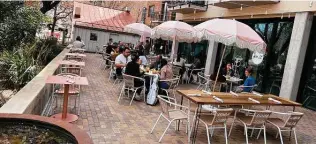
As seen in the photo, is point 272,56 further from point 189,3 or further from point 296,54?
point 189,3

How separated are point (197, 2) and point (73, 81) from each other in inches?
504

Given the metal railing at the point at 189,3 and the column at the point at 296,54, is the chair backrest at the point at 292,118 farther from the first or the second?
the metal railing at the point at 189,3

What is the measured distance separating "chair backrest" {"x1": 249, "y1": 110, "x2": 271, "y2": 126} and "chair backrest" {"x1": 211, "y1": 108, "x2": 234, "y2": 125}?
2.24 ft

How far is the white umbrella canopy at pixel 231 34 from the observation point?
6516 millimetres

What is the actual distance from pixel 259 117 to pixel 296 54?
19.2 feet

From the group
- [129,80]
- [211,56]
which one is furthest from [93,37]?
[129,80]

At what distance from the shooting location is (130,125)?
6180 millimetres

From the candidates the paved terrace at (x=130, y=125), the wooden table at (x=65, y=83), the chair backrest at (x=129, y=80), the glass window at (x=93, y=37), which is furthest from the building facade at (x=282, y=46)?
the glass window at (x=93, y=37)

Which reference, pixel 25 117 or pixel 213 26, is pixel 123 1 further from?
pixel 25 117

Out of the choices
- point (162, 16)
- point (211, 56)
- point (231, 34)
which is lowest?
point (211, 56)

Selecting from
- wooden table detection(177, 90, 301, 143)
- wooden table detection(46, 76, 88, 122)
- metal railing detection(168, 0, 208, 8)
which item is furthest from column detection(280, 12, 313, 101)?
wooden table detection(46, 76, 88, 122)

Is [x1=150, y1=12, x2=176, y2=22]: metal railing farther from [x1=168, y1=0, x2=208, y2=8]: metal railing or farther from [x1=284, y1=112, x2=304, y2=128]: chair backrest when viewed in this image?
[x1=284, y1=112, x2=304, y2=128]: chair backrest

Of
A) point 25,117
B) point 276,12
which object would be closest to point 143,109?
point 25,117

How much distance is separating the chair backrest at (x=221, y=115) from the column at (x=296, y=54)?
638 cm
